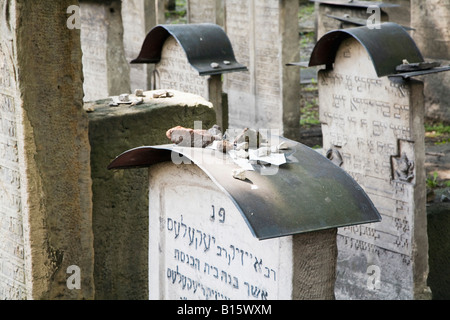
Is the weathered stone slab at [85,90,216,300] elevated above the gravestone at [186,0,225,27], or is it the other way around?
the gravestone at [186,0,225,27]

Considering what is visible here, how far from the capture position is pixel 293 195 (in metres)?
3.64

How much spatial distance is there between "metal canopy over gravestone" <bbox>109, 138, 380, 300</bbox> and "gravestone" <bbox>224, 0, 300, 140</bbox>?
504 cm

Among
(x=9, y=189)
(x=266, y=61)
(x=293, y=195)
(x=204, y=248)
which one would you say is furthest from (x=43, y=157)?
(x=266, y=61)

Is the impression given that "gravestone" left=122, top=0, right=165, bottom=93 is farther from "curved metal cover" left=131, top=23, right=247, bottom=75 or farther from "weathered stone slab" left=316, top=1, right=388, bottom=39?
"curved metal cover" left=131, top=23, right=247, bottom=75

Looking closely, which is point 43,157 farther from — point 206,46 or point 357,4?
point 357,4

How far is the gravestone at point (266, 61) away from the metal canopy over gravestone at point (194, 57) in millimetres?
1586

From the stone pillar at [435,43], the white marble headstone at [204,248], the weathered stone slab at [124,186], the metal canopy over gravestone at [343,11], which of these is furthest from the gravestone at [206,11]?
the white marble headstone at [204,248]

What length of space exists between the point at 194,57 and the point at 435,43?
4237mm

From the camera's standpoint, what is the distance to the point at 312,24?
16109 mm

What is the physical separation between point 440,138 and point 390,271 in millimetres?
4079

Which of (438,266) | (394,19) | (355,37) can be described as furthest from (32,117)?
(394,19)

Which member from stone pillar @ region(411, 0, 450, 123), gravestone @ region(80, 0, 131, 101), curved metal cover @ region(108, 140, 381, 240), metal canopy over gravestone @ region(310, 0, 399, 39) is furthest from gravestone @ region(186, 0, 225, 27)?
curved metal cover @ region(108, 140, 381, 240)

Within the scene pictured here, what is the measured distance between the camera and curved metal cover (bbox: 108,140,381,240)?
3521 mm

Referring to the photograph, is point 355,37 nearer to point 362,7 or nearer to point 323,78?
point 323,78
